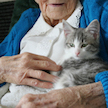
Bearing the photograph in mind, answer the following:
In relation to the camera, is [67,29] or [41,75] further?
[67,29]

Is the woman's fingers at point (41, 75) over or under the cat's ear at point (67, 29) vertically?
under

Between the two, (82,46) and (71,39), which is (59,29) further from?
(82,46)

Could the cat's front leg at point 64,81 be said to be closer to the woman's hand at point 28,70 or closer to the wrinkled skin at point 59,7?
the woman's hand at point 28,70

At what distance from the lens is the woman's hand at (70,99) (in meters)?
0.55

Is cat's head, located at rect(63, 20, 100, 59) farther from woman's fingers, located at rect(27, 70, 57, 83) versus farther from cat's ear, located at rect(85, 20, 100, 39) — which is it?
woman's fingers, located at rect(27, 70, 57, 83)

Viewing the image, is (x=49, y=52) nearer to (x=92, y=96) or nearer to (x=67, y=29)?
(x=67, y=29)

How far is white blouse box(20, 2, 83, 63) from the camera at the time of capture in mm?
976

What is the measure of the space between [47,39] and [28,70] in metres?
0.35

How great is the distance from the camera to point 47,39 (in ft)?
3.37

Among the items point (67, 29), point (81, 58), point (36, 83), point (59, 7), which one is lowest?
point (36, 83)

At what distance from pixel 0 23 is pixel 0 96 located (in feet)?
4.08

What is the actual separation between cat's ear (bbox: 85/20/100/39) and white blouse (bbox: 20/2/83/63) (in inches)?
7.9

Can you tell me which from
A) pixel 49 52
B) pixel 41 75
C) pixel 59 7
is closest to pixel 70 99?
pixel 41 75

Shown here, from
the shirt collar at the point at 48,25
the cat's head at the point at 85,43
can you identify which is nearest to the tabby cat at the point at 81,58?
the cat's head at the point at 85,43
